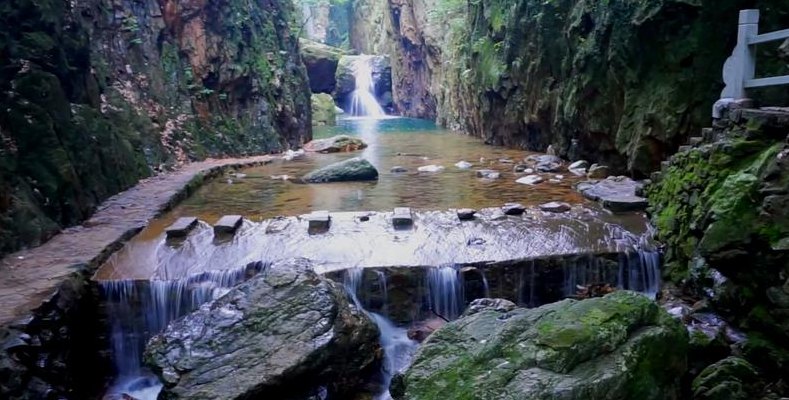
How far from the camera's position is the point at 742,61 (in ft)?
20.7

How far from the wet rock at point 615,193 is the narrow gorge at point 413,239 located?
0.06m

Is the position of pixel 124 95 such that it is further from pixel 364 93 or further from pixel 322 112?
pixel 364 93

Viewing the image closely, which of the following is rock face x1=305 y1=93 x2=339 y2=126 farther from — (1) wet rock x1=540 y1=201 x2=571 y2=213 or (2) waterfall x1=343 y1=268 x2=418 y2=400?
(2) waterfall x1=343 y1=268 x2=418 y2=400

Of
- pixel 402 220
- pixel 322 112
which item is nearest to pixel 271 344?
pixel 402 220

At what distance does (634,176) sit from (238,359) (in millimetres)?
7223

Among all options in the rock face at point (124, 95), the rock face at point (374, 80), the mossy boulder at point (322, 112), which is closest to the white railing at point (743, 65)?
the rock face at point (124, 95)

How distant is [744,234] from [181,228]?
5.73m

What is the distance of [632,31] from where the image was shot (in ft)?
30.4

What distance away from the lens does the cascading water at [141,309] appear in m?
5.81

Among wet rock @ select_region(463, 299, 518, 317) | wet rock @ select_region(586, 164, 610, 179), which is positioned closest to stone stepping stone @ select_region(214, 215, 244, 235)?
wet rock @ select_region(463, 299, 518, 317)

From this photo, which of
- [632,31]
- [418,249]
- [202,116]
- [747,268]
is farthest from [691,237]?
[202,116]

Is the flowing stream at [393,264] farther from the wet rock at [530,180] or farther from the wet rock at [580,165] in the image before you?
the wet rock at [580,165]

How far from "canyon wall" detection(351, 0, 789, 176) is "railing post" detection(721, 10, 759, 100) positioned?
45.0 inches

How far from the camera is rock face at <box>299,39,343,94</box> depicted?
119ft
